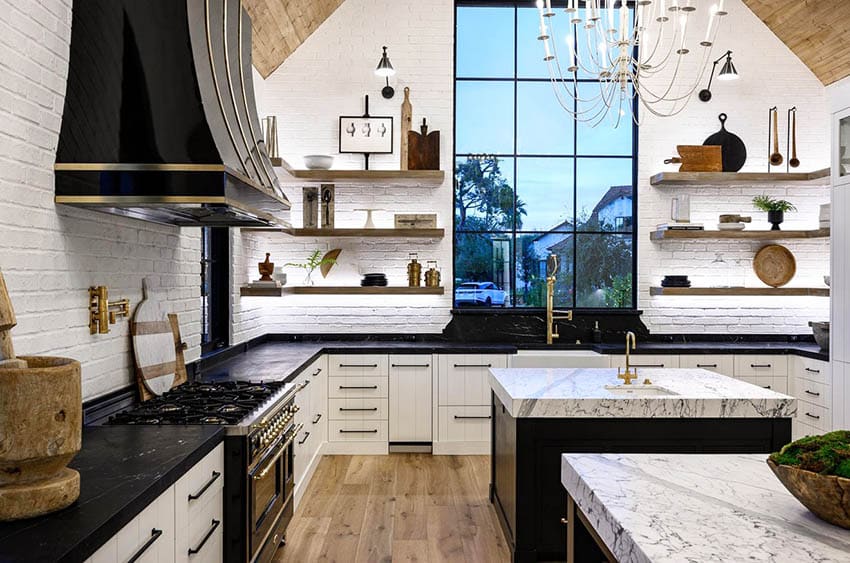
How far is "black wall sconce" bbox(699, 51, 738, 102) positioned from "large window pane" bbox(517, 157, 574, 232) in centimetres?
133

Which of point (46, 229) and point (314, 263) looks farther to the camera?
point (314, 263)

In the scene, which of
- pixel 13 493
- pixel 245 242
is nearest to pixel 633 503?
pixel 13 493

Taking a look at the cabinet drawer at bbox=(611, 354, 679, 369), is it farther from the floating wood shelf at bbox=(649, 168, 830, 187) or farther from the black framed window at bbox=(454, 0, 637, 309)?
the floating wood shelf at bbox=(649, 168, 830, 187)

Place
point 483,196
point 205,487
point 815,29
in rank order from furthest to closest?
1. point 483,196
2. point 815,29
3. point 205,487

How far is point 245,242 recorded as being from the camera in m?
5.47

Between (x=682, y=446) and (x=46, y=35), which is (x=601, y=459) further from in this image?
(x=46, y=35)

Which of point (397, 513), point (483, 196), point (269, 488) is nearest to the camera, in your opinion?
point (269, 488)

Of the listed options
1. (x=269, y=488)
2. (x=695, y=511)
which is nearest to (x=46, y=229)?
(x=269, y=488)

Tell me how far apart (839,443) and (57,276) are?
2508mm

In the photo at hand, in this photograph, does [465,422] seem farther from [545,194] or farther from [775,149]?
[775,149]

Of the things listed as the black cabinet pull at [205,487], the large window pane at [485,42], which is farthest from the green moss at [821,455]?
the large window pane at [485,42]

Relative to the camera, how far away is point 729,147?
600 centimetres

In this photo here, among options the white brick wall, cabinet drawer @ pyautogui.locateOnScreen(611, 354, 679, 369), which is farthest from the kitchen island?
cabinet drawer @ pyautogui.locateOnScreen(611, 354, 679, 369)

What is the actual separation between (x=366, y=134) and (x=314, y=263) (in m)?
1.23
